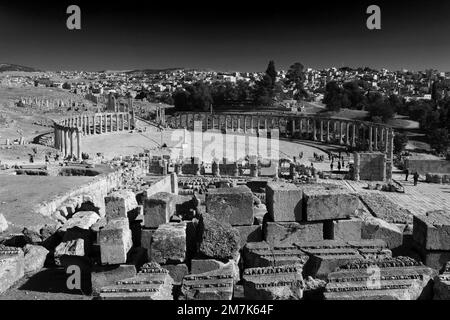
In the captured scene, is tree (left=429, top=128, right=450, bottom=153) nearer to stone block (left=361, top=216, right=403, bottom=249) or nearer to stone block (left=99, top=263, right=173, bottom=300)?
stone block (left=361, top=216, right=403, bottom=249)

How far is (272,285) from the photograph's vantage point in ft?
26.1

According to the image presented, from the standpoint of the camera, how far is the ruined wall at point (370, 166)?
41.4 m

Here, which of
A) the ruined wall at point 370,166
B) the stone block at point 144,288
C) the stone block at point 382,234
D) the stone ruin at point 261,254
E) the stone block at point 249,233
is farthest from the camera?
the ruined wall at point 370,166

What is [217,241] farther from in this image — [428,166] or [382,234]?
[428,166]

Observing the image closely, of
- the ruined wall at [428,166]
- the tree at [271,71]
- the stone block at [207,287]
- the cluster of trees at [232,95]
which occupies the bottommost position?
the ruined wall at [428,166]

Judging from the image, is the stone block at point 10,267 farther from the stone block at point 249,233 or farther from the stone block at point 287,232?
the stone block at point 287,232

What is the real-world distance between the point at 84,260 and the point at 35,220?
9573 millimetres

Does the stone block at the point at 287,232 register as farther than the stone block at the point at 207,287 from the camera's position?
Yes

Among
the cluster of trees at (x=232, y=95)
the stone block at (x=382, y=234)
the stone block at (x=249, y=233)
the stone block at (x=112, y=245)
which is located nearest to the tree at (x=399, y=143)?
the cluster of trees at (x=232, y=95)

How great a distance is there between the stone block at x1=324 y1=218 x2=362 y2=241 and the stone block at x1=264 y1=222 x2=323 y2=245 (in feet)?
1.54

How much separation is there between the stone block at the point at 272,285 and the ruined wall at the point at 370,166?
3442 centimetres

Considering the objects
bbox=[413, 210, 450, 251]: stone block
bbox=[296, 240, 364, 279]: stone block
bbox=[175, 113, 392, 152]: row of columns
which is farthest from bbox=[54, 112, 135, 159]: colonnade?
bbox=[413, 210, 450, 251]: stone block

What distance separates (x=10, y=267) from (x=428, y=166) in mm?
42058
